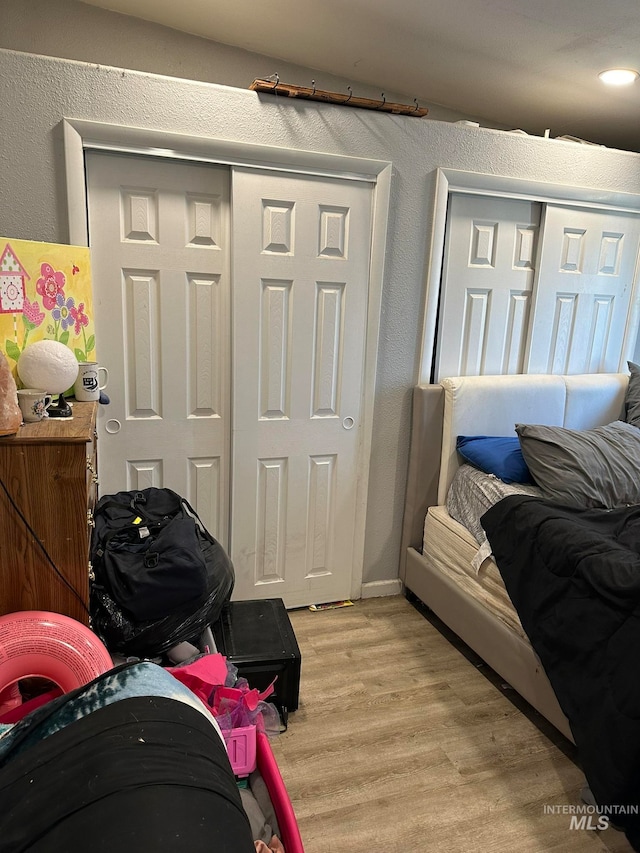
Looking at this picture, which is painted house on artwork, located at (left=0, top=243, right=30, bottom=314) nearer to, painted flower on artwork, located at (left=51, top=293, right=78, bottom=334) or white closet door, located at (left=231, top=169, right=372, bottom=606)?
painted flower on artwork, located at (left=51, top=293, right=78, bottom=334)

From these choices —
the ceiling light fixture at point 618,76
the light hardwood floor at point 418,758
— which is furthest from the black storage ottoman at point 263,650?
the ceiling light fixture at point 618,76

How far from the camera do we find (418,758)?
6.24 ft

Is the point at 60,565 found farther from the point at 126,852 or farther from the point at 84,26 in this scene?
the point at 84,26

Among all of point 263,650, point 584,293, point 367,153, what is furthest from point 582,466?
point 367,153

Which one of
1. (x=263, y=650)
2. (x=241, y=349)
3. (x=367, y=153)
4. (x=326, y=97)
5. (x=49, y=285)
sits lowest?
(x=263, y=650)

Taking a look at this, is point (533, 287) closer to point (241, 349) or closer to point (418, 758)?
point (241, 349)

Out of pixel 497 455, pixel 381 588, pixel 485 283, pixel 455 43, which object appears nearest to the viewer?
pixel 455 43

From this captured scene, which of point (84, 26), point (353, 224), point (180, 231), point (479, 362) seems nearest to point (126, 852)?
point (180, 231)

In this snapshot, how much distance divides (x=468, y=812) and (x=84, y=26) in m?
3.05

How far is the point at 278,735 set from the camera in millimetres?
1977

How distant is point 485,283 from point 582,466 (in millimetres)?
988

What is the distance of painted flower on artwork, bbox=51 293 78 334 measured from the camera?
194 centimetres

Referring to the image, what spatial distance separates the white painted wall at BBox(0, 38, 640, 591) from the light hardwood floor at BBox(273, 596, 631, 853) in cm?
59

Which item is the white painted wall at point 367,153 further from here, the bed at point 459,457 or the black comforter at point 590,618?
the black comforter at point 590,618
